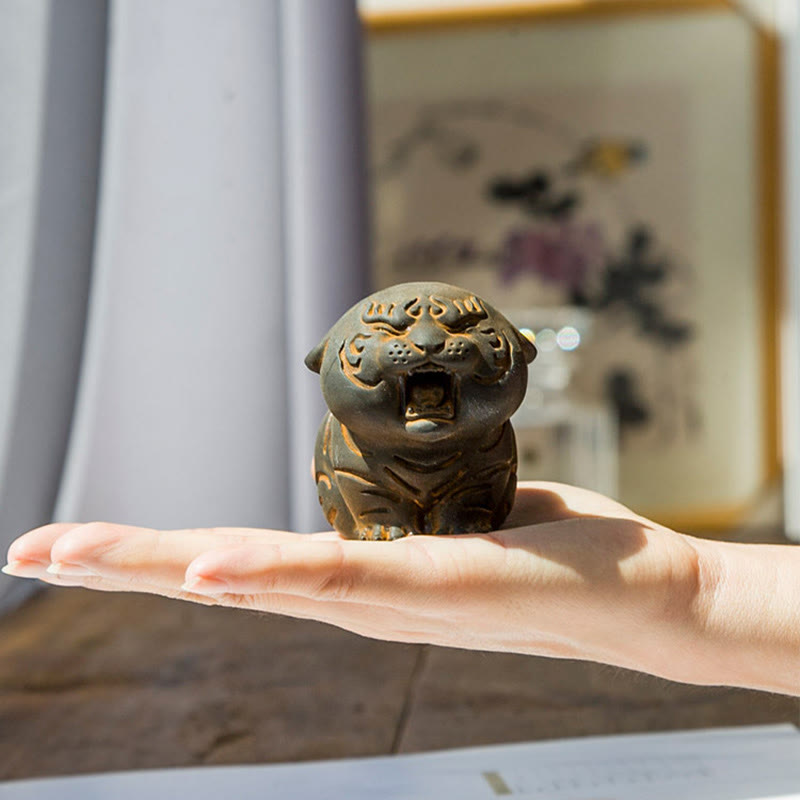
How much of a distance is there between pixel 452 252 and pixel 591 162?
2.29 feet

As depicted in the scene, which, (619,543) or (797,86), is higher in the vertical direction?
(797,86)

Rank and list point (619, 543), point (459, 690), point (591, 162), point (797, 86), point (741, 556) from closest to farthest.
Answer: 1. point (619, 543)
2. point (741, 556)
3. point (459, 690)
4. point (797, 86)
5. point (591, 162)

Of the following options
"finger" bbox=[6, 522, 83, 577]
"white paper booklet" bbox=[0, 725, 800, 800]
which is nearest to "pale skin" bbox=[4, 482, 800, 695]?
"finger" bbox=[6, 522, 83, 577]

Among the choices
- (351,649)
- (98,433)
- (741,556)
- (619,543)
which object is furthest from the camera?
(98,433)

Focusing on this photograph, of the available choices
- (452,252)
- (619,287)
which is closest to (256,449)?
(452,252)

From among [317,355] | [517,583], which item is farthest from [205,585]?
[317,355]

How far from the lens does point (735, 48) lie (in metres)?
3.85

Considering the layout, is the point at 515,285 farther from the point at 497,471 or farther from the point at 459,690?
the point at 497,471

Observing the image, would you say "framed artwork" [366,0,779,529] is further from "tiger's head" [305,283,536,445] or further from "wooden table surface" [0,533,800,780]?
"tiger's head" [305,283,536,445]

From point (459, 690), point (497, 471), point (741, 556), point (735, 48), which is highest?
point (735, 48)

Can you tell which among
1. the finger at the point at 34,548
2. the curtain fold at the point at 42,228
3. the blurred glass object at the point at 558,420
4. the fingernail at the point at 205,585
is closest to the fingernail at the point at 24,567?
the finger at the point at 34,548

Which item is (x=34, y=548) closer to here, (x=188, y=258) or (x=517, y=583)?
(x=517, y=583)

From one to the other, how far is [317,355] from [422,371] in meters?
0.20

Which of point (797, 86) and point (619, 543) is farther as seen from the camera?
point (797, 86)
